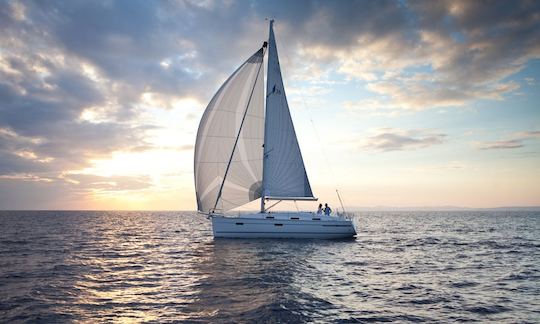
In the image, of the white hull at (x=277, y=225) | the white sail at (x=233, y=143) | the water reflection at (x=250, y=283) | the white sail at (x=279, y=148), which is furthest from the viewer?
the white sail at (x=279, y=148)

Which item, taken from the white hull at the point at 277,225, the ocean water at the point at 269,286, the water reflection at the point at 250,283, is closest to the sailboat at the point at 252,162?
the white hull at the point at 277,225

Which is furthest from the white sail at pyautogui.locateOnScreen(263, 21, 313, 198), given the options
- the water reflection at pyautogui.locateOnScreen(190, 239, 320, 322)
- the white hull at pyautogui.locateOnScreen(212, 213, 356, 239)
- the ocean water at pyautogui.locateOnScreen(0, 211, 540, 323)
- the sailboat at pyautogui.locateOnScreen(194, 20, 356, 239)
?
the ocean water at pyautogui.locateOnScreen(0, 211, 540, 323)

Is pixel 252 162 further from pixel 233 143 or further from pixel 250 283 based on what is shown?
pixel 250 283

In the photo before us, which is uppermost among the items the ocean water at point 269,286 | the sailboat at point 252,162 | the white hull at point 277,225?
the sailboat at point 252,162

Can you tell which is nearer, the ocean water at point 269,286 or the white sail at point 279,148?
the ocean water at point 269,286

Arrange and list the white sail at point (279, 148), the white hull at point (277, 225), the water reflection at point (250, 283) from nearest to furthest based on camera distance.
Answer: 1. the water reflection at point (250, 283)
2. the white hull at point (277, 225)
3. the white sail at point (279, 148)

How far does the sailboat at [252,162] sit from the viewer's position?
1172 inches

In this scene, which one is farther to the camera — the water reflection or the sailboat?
the sailboat

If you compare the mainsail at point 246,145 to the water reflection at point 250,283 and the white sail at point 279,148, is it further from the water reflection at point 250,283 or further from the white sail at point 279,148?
the water reflection at point 250,283

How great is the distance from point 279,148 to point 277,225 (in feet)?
20.8

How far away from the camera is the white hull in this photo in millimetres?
29547

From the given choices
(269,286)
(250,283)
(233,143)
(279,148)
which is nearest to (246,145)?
(233,143)

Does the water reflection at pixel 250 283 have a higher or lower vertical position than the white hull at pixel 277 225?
lower

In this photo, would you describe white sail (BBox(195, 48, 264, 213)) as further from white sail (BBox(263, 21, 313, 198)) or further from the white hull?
the white hull
